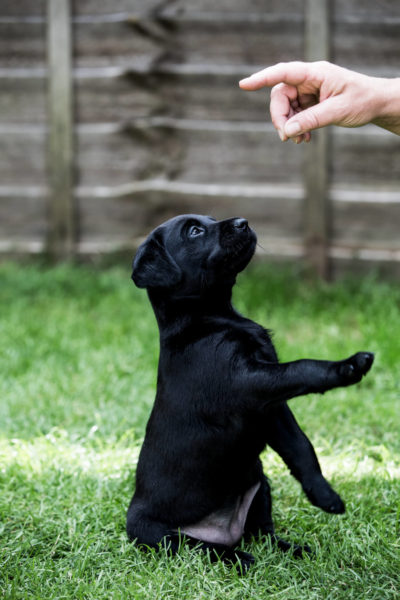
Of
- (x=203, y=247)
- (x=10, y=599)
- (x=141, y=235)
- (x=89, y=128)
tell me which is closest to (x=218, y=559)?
(x=10, y=599)

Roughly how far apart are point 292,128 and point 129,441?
5.54 ft

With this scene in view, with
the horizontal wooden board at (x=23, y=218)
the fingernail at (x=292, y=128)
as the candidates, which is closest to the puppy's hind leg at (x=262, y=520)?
the fingernail at (x=292, y=128)

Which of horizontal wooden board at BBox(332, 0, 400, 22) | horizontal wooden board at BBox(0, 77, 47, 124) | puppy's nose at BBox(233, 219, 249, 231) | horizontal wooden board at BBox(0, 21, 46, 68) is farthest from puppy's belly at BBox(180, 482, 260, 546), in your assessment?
horizontal wooden board at BBox(0, 21, 46, 68)

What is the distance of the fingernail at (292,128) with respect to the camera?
239cm

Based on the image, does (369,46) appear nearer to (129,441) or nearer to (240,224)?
(129,441)

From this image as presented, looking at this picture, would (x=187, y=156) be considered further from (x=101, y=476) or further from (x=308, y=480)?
(x=308, y=480)

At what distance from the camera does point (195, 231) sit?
103 inches

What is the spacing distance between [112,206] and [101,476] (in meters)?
3.45

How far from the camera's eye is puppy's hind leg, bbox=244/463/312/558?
259 cm

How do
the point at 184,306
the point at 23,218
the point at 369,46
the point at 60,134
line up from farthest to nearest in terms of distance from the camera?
the point at 23,218
the point at 60,134
the point at 369,46
the point at 184,306

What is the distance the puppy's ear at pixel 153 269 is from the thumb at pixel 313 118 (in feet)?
1.72

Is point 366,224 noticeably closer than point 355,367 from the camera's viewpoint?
No

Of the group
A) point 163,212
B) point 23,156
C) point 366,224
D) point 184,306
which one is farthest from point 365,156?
point 184,306

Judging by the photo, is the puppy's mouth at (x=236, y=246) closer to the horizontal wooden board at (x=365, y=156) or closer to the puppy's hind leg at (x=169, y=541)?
the puppy's hind leg at (x=169, y=541)
